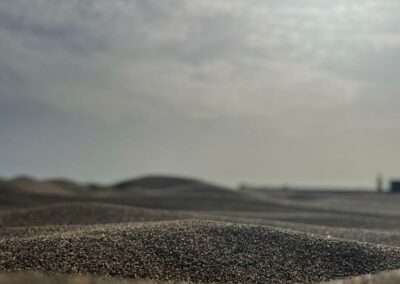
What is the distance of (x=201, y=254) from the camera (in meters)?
4.64

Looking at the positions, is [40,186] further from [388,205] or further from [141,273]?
[141,273]

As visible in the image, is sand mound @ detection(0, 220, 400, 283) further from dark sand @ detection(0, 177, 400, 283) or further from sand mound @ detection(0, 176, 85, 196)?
sand mound @ detection(0, 176, 85, 196)

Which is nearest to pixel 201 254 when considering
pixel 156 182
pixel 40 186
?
pixel 40 186

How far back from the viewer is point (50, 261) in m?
4.27

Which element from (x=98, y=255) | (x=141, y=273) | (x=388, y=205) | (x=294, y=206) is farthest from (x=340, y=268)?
(x=388, y=205)

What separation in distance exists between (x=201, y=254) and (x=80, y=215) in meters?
4.16

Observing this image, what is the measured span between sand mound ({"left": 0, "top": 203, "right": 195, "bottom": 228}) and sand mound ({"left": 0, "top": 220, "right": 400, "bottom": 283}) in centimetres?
255

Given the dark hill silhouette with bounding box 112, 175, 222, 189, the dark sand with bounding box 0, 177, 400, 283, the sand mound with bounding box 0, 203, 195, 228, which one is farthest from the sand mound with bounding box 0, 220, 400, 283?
the dark hill silhouette with bounding box 112, 175, 222, 189

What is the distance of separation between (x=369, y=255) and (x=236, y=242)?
3.50 feet

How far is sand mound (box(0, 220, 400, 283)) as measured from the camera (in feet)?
13.9

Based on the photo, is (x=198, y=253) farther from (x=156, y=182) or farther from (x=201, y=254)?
(x=156, y=182)

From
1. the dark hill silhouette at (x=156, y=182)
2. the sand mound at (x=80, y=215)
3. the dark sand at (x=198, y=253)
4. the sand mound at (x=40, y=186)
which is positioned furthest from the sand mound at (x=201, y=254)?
the dark hill silhouette at (x=156, y=182)

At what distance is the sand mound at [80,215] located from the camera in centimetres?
792

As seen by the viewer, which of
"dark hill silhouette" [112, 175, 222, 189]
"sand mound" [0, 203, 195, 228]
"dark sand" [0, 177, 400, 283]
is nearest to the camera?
"dark sand" [0, 177, 400, 283]
